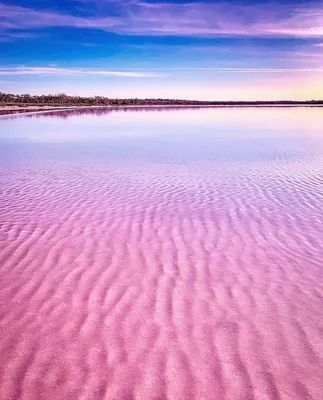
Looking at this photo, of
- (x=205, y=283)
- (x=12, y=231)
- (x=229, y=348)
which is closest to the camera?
(x=229, y=348)

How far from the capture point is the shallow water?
124 inches

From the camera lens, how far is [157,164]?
12516 mm

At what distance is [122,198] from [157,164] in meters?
4.44

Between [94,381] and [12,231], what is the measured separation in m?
3.84

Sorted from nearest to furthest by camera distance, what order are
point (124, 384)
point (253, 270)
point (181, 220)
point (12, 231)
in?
point (124, 384) < point (253, 270) < point (12, 231) < point (181, 220)

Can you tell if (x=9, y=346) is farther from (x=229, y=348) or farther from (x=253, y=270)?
(x=253, y=270)

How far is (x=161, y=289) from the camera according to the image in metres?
4.50

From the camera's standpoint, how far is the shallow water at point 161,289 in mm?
3156

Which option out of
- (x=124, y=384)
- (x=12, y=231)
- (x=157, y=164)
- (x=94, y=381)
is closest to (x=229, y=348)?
(x=124, y=384)

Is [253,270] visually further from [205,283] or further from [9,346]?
[9,346]

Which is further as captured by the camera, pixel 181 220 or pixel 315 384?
pixel 181 220

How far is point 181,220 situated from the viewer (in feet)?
22.5

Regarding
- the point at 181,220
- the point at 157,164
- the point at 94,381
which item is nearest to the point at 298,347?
the point at 94,381

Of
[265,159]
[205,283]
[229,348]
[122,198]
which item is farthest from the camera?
[265,159]
